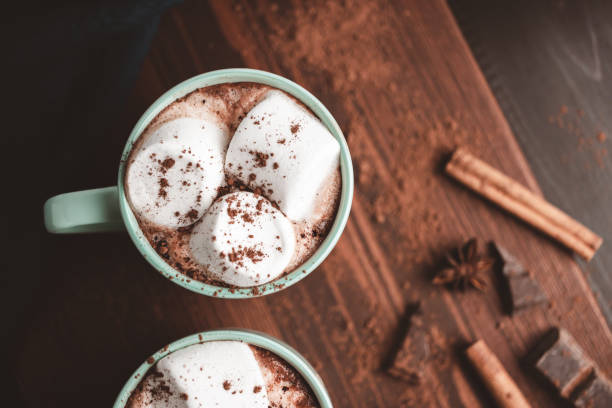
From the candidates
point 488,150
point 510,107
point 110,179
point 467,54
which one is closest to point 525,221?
point 488,150

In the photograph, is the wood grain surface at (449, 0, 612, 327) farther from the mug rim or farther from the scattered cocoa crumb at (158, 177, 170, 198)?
the scattered cocoa crumb at (158, 177, 170, 198)

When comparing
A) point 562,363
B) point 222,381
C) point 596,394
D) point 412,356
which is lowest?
point 596,394

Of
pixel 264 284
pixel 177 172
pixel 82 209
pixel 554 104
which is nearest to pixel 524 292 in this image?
pixel 554 104

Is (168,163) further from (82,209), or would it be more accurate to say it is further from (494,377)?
(494,377)

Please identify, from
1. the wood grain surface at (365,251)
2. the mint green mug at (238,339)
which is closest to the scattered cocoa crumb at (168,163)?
the mint green mug at (238,339)

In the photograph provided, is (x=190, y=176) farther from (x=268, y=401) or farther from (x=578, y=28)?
(x=578, y=28)

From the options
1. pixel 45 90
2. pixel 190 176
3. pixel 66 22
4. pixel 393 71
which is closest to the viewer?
pixel 190 176

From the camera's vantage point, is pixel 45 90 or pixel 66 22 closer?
pixel 66 22

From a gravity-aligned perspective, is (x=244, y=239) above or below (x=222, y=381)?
above
